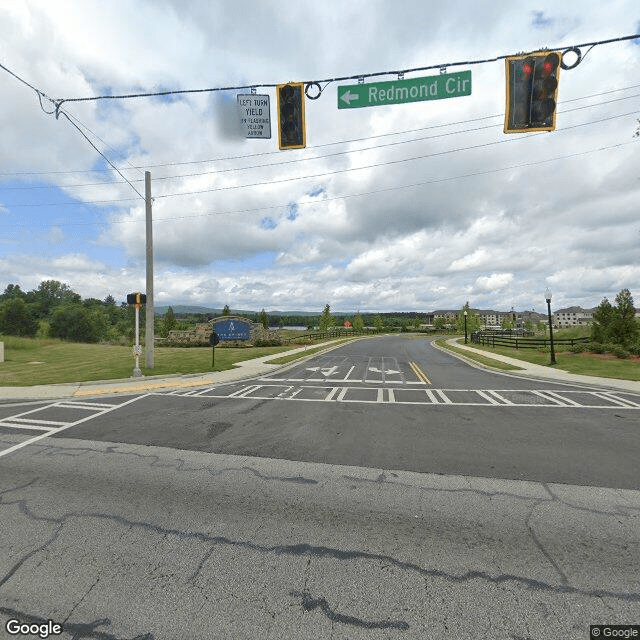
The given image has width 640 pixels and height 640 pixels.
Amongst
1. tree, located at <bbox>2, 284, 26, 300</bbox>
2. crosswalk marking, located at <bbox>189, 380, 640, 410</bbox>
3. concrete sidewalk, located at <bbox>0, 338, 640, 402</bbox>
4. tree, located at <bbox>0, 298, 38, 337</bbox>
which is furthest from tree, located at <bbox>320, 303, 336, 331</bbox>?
tree, located at <bbox>2, 284, 26, 300</bbox>

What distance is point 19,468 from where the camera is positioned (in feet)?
16.9

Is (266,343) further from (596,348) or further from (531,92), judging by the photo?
(531,92)

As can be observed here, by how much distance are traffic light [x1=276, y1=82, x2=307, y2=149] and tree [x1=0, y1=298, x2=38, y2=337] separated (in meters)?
75.1

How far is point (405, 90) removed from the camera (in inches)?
283

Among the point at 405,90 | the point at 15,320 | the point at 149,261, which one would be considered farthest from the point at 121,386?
the point at 15,320

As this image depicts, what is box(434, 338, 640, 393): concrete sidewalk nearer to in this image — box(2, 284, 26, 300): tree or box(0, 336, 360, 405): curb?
box(0, 336, 360, 405): curb

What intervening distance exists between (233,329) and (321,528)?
29002 millimetres

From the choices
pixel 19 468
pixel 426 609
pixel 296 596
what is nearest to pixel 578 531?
pixel 426 609

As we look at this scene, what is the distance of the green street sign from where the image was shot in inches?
274

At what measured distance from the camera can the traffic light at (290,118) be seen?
24.3 ft

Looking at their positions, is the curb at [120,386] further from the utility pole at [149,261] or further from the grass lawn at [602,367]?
the grass lawn at [602,367]

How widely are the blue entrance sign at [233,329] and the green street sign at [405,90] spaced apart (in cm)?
2558

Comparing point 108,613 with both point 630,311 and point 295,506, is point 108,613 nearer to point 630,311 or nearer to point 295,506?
point 295,506

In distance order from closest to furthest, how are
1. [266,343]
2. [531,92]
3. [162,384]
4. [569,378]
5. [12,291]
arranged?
1. [531,92]
2. [162,384]
3. [569,378]
4. [266,343]
5. [12,291]
